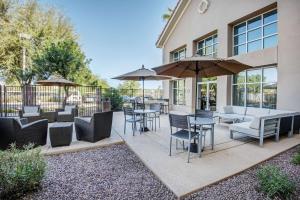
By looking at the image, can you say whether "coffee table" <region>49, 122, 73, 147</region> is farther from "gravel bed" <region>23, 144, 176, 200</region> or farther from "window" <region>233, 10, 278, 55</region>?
"window" <region>233, 10, 278, 55</region>

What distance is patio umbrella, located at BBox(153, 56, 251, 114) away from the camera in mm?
3992

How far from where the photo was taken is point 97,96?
11.4 m

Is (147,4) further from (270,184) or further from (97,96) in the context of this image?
(270,184)

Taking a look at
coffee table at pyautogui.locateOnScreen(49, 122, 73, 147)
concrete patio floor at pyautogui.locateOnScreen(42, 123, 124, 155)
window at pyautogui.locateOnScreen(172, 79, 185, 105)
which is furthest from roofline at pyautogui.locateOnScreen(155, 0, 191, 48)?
coffee table at pyautogui.locateOnScreen(49, 122, 73, 147)

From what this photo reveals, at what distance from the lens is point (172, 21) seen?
14.1 m

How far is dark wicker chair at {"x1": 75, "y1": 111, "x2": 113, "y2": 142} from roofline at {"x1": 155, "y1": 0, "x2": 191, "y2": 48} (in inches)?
425

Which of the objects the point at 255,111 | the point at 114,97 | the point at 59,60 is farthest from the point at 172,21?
the point at 255,111

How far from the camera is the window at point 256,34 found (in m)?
7.88

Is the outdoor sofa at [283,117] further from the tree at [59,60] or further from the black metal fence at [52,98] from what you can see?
the tree at [59,60]

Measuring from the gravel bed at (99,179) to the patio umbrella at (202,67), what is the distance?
2.38 meters

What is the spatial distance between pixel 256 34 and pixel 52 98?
40.0 feet

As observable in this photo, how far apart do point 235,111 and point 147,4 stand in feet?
44.3

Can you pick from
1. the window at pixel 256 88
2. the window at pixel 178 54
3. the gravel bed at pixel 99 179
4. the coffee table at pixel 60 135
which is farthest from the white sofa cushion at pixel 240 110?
the coffee table at pixel 60 135

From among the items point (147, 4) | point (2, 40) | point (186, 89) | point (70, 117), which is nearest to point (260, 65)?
point (186, 89)
